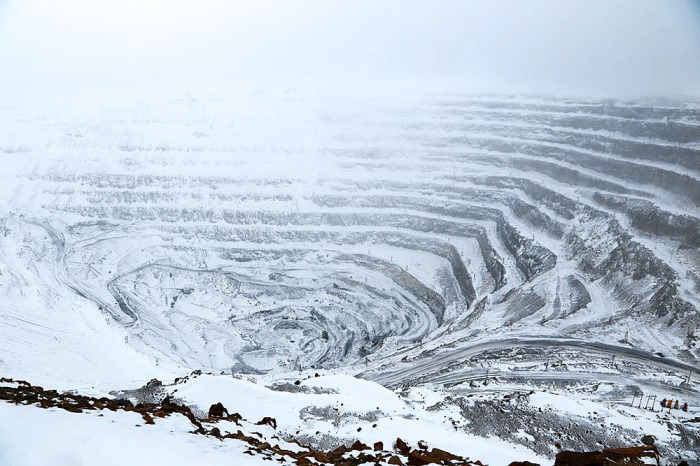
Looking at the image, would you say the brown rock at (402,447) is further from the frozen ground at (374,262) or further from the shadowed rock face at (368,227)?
the shadowed rock face at (368,227)

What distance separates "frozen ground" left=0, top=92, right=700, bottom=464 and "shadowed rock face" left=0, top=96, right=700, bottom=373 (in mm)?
315

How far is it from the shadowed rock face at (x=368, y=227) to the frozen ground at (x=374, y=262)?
32 centimetres

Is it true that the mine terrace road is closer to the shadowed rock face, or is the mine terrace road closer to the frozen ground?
the frozen ground

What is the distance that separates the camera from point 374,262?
6406cm

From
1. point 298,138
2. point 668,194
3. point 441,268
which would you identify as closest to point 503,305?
point 441,268

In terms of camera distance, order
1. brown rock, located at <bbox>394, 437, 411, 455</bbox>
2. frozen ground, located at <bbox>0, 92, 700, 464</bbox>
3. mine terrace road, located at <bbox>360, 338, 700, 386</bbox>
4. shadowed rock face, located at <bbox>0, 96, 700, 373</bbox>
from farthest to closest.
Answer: shadowed rock face, located at <bbox>0, 96, 700, 373</bbox>, mine terrace road, located at <bbox>360, 338, 700, 386</bbox>, frozen ground, located at <bbox>0, 92, 700, 464</bbox>, brown rock, located at <bbox>394, 437, 411, 455</bbox>

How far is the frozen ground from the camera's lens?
760 inches

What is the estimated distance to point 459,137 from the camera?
→ 78938 mm

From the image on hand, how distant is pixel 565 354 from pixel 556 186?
37.4m

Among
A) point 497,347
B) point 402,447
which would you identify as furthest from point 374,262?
point 402,447

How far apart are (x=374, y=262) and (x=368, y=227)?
7848mm

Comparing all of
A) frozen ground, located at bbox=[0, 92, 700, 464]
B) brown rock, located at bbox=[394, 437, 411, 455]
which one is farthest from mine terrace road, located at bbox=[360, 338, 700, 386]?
brown rock, located at bbox=[394, 437, 411, 455]

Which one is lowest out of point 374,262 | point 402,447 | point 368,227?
point 374,262

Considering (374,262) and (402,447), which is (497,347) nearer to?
(402,447)
